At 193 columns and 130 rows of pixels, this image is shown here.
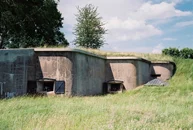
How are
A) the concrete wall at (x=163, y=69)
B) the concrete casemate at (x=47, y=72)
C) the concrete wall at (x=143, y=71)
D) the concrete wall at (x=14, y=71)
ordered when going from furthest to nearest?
the concrete wall at (x=163, y=69)
the concrete wall at (x=143, y=71)
the concrete casemate at (x=47, y=72)
the concrete wall at (x=14, y=71)

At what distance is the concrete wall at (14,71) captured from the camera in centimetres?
1680

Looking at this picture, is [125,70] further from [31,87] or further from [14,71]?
[14,71]

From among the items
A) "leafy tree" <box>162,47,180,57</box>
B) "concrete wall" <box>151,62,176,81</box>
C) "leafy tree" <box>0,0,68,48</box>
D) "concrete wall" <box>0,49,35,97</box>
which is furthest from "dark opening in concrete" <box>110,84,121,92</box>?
"leafy tree" <box>162,47,180,57</box>

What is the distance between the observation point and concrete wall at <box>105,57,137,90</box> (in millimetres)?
23312

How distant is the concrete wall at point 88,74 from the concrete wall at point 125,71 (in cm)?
92

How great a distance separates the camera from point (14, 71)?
1703cm

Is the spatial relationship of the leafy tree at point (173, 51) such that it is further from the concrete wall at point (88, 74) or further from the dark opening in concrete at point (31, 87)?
the dark opening in concrete at point (31, 87)

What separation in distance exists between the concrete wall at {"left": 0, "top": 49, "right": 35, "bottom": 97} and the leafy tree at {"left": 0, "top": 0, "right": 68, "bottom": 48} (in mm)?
12674

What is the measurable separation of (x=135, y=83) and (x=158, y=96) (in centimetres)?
459

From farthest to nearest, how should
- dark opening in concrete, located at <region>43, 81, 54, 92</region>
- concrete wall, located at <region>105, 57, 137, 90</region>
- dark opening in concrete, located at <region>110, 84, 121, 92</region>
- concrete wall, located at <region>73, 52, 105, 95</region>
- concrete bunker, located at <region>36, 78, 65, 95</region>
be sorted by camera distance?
dark opening in concrete, located at <region>110, 84, 121, 92</region> < concrete wall, located at <region>105, 57, 137, 90</region> < concrete wall, located at <region>73, 52, 105, 95</region> < dark opening in concrete, located at <region>43, 81, 54, 92</region> < concrete bunker, located at <region>36, 78, 65, 95</region>

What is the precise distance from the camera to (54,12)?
33.4 metres

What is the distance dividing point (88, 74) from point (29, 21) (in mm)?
13108

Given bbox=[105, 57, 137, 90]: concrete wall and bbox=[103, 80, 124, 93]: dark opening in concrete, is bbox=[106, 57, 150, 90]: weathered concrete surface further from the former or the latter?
bbox=[103, 80, 124, 93]: dark opening in concrete

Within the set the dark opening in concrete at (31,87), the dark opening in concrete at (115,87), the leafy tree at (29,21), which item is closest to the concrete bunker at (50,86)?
the dark opening in concrete at (31,87)
